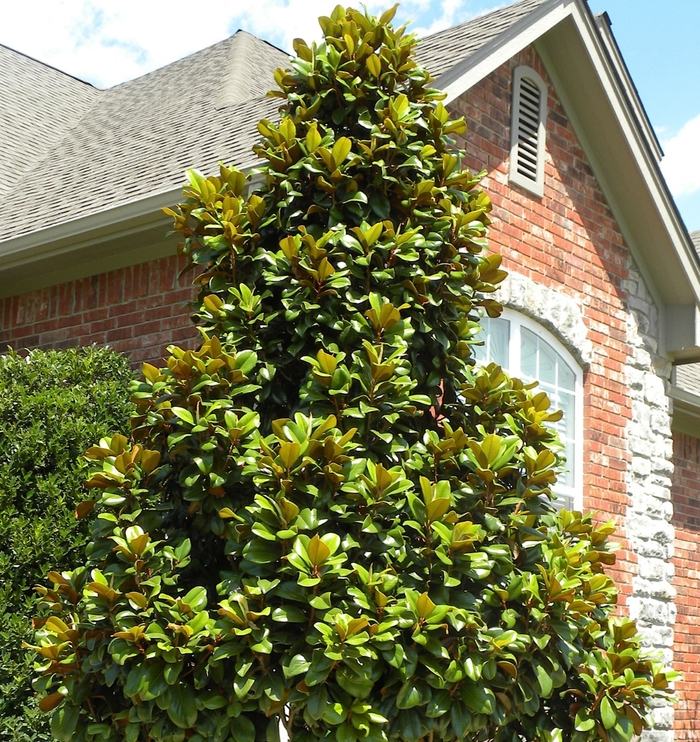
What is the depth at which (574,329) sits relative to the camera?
358 inches

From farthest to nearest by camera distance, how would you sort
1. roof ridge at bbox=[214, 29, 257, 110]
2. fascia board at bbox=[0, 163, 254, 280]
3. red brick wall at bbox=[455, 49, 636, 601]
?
1. roof ridge at bbox=[214, 29, 257, 110]
2. red brick wall at bbox=[455, 49, 636, 601]
3. fascia board at bbox=[0, 163, 254, 280]

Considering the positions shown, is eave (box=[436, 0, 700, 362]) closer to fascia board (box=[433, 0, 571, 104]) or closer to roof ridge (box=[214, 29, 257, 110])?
fascia board (box=[433, 0, 571, 104])

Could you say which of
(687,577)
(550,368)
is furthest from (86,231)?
(687,577)

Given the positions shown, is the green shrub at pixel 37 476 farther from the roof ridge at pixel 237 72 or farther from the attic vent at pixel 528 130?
the roof ridge at pixel 237 72

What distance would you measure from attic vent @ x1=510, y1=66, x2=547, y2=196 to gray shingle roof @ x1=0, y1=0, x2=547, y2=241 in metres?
0.52

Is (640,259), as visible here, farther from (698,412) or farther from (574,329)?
(698,412)

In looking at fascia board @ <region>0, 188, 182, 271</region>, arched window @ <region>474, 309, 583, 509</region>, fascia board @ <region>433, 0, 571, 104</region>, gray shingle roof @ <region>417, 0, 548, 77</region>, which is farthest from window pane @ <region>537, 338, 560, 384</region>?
fascia board @ <region>0, 188, 182, 271</region>

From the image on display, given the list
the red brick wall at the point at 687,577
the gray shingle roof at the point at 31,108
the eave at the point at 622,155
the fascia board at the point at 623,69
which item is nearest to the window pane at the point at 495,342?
the eave at the point at 622,155

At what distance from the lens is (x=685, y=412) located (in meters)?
11.6

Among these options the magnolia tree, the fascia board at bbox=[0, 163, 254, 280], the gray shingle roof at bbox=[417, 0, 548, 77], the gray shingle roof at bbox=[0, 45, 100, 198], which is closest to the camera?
the magnolia tree

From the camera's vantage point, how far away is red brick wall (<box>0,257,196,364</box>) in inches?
305

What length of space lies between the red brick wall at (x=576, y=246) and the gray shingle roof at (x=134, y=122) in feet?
2.11

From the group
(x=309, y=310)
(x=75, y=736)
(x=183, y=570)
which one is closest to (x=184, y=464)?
(x=183, y=570)

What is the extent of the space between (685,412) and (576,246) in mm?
3214
